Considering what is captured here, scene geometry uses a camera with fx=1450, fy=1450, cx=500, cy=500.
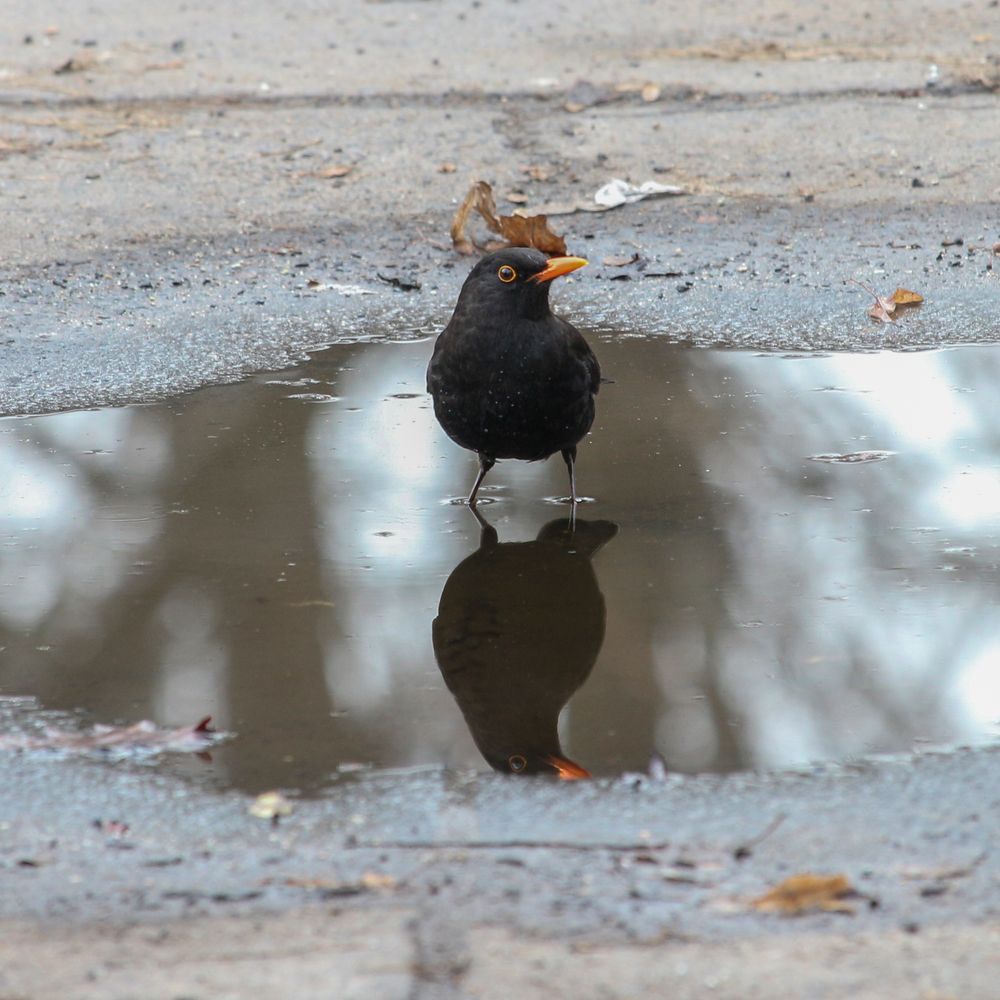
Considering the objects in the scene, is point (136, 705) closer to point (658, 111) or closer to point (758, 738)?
point (758, 738)

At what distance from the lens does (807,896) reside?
2818 mm

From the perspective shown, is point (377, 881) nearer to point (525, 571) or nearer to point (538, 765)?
point (538, 765)

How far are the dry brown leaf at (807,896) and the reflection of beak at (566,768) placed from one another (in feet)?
2.16

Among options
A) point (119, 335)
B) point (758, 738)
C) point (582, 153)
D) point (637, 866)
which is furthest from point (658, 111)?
point (637, 866)

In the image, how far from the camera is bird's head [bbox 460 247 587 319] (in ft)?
16.5

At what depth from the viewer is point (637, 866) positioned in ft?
9.70

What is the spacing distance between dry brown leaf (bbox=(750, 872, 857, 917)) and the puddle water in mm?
606

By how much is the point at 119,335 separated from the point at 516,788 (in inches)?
164

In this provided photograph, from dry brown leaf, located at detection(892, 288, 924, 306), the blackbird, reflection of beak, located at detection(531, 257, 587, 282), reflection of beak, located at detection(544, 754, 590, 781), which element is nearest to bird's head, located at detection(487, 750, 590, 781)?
reflection of beak, located at detection(544, 754, 590, 781)

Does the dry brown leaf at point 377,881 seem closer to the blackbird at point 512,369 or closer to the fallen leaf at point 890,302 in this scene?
the blackbird at point 512,369

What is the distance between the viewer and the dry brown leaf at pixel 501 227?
7.61m

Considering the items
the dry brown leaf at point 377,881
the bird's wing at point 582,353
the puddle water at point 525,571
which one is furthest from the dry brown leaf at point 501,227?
the dry brown leaf at point 377,881

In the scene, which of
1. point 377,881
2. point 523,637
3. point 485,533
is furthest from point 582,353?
point 377,881

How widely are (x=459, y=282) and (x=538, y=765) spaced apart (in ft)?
14.3
